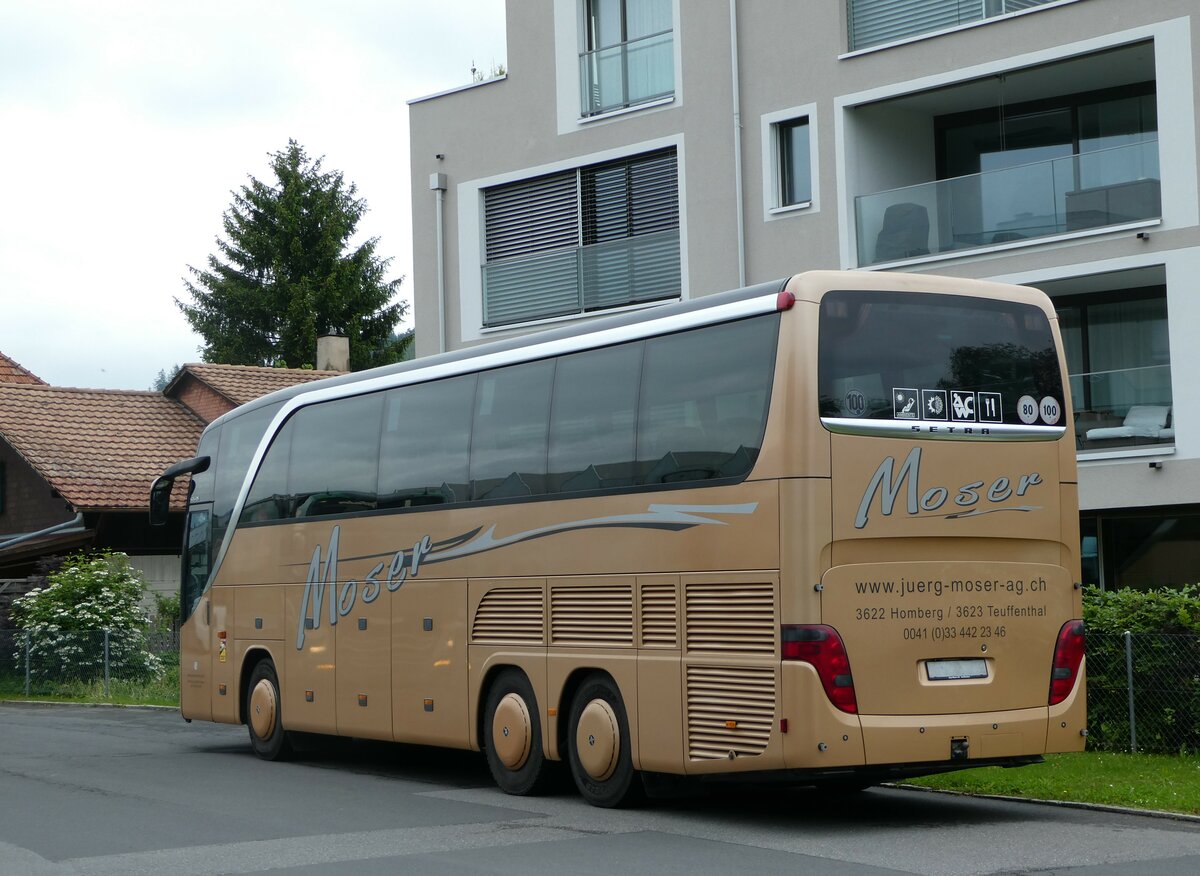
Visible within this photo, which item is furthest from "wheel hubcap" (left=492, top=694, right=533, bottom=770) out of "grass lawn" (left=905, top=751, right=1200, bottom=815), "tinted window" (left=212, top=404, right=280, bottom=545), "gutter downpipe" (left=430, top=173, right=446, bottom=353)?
"gutter downpipe" (left=430, top=173, right=446, bottom=353)

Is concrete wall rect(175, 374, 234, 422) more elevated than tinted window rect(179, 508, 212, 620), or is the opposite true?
concrete wall rect(175, 374, 234, 422)

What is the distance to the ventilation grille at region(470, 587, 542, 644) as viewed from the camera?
1402 cm

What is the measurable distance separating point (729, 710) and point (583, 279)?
1677 centimetres

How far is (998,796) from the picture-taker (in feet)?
45.0

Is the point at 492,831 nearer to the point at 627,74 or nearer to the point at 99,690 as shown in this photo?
the point at 627,74

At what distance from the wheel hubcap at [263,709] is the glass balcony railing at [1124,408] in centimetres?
1071

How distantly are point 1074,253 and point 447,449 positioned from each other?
10987mm

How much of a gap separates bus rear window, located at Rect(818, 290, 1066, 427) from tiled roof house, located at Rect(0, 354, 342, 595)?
1086 inches

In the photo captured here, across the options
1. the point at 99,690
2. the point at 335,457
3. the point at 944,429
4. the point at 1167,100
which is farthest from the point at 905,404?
the point at 99,690

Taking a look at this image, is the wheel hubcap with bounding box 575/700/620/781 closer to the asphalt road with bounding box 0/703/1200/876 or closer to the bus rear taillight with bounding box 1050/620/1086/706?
the asphalt road with bounding box 0/703/1200/876

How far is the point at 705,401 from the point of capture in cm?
1228

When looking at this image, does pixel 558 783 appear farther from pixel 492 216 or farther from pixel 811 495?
pixel 492 216

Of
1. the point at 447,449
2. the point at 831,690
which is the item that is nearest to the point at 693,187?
the point at 447,449

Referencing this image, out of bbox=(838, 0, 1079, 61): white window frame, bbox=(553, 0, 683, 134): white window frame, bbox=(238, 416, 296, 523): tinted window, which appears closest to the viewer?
bbox=(238, 416, 296, 523): tinted window
